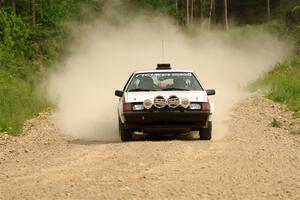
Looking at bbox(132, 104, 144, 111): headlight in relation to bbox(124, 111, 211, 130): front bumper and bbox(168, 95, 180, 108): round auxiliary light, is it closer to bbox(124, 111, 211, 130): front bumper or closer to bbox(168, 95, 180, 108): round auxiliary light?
bbox(124, 111, 211, 130): front bumper

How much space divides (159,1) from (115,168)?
5444cm

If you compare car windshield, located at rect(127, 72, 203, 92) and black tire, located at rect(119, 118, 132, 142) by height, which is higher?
car windshield, located at rect(127, 72, 203, 92)

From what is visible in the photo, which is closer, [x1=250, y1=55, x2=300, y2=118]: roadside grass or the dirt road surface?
the dirt road surface

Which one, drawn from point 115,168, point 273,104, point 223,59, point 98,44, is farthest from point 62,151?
point 223,59

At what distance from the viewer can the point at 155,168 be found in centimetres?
1000

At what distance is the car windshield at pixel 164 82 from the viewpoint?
14547 mm

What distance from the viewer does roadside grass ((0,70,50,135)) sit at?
16.8 m

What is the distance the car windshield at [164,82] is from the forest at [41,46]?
348 centimetres

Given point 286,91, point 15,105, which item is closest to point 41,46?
point 286,91

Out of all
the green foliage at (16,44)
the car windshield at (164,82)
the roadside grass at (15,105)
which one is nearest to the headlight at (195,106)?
the car windshield at (164,82)

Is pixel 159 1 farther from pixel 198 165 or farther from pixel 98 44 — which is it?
pixel 198 165

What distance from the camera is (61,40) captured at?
1542 inches

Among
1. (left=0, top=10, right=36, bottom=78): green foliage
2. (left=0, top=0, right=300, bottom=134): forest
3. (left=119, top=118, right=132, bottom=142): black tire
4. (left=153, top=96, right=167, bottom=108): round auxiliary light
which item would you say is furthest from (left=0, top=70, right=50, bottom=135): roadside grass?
(left=153, top=96, right=167, bottom=108): round auxiliary light

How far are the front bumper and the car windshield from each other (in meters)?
1.14
